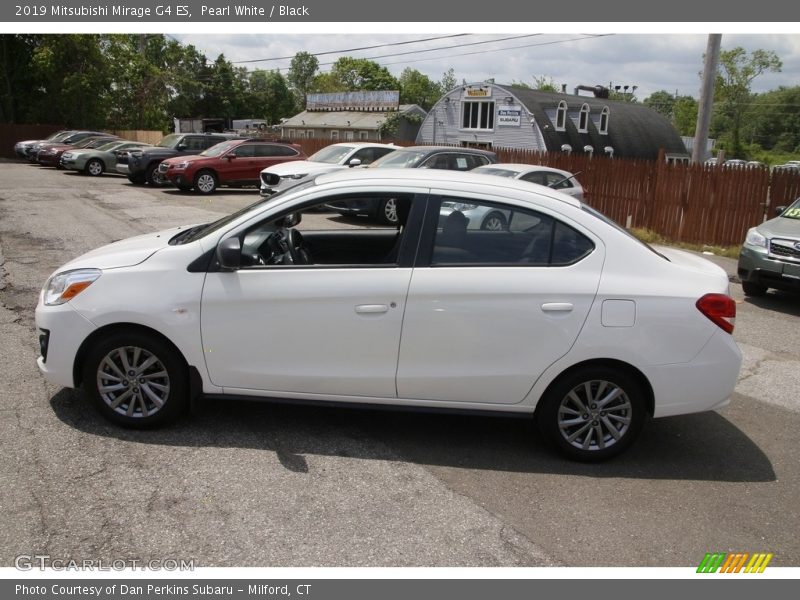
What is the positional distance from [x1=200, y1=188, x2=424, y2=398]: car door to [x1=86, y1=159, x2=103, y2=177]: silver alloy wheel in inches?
983

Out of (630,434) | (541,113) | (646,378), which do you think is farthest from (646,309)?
(541,113)

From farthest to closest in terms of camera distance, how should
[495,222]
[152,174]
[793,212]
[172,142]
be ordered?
[172,142] → [152,174] → [793,212] → [495,222]

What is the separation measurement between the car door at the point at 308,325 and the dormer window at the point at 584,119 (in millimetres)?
51802

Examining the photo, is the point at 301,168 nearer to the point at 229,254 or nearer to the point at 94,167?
the point at 229,254

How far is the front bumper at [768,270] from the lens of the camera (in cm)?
884

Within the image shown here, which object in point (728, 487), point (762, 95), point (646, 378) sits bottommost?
point (728, 487)

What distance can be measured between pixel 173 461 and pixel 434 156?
11788mm

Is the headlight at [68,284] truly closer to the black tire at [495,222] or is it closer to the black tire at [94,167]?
the black tire at [495,222]

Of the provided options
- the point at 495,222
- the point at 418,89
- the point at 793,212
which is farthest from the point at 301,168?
the point at 418,89

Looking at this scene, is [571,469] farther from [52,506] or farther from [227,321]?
[52,506]

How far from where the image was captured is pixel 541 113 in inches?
1876

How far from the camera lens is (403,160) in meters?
15.1

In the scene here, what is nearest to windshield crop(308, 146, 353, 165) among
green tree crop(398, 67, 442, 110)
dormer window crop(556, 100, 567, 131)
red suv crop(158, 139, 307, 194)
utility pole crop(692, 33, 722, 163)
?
red suv crop(158, 139, 307, 194)

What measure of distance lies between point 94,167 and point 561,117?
112 feet
